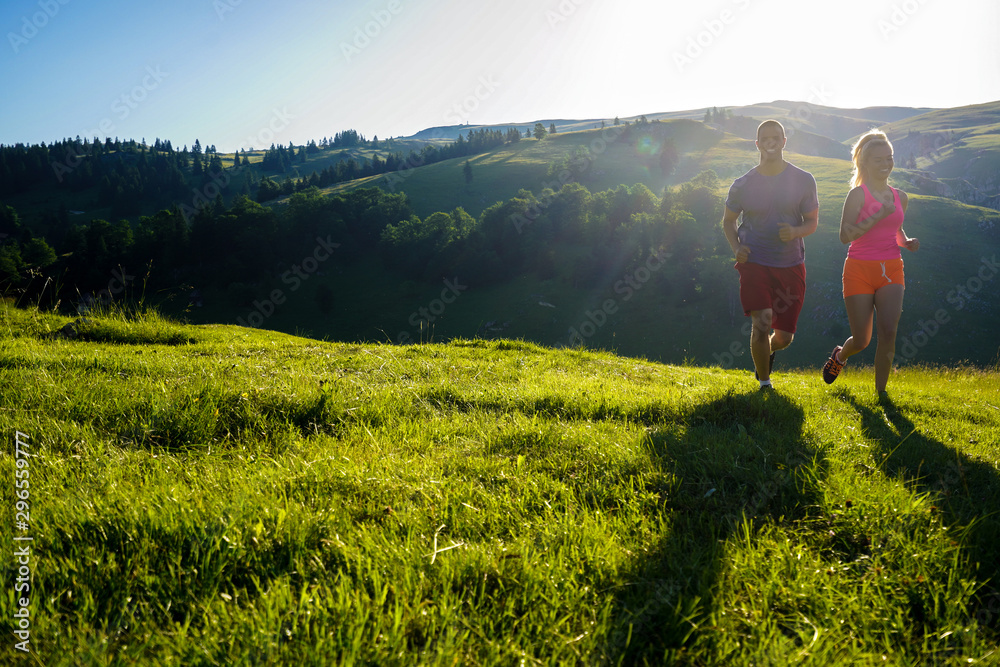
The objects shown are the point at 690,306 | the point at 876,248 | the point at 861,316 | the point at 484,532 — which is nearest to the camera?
the point at 484,532

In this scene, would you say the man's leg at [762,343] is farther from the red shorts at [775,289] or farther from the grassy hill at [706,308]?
the grassy hill at [706,308]

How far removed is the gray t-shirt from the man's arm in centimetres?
15

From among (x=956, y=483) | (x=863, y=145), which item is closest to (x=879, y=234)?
(x=863, y=145)

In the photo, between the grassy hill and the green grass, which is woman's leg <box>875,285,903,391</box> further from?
the grassy hill

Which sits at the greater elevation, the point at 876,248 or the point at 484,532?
the point at 876,248

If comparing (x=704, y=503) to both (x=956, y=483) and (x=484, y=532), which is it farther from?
(x=956, y=483)

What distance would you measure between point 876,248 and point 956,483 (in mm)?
4020

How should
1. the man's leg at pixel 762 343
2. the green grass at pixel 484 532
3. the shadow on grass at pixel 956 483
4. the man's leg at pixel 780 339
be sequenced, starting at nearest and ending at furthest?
the green grass at pixel 484 532 < the shadow on grass at pixel 956 483 < the man's leg at pixel 762 343 < the man's leg at pixel 780 339

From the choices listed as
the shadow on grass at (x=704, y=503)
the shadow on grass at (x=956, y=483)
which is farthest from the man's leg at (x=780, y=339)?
the shadow on grass at (x=704, y=503)

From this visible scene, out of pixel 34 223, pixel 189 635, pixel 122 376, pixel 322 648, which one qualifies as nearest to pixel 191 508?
pixel 189 635

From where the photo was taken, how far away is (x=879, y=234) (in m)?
5.92

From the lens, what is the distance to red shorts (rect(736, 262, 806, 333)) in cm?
602

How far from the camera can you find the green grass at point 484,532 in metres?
1.70

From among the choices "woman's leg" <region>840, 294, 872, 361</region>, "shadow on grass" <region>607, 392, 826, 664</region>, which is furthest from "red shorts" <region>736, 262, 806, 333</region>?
"shadow on grass" <region>607, 392, 826, 664</region>
